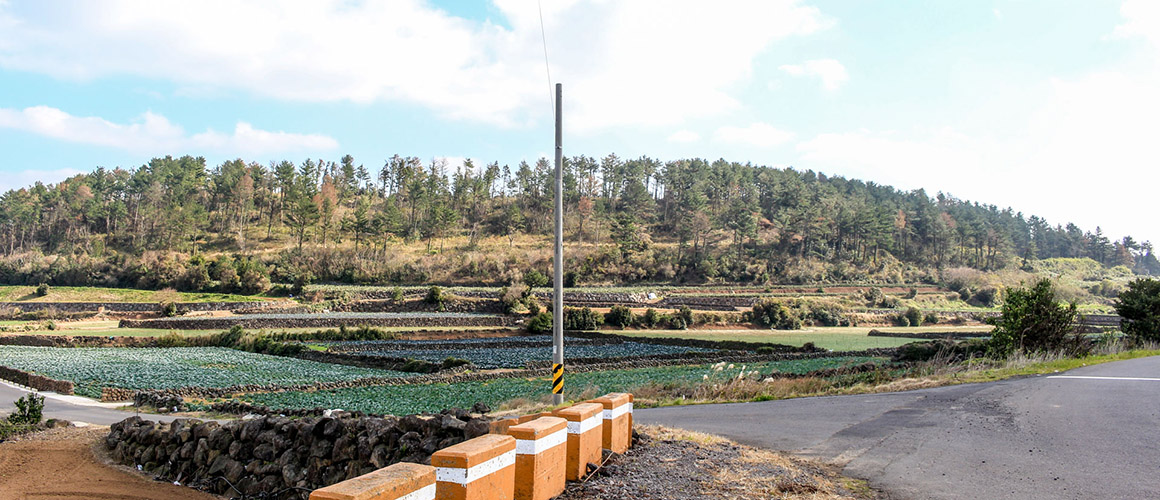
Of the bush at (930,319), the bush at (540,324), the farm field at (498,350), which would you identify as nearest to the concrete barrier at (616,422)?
the farm field at (498,350)

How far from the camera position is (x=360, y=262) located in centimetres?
9200

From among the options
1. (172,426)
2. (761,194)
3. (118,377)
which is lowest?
(118,377)

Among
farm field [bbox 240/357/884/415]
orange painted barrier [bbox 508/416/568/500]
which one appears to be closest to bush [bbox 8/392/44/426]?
farm field [bbox 240/357/884/415]

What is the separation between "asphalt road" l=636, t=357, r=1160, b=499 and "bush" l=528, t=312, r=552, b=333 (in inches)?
1562

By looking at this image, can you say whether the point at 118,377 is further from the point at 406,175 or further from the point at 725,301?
the point at 406,175

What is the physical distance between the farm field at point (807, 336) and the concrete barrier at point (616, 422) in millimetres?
38533

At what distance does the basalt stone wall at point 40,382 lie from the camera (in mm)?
24828

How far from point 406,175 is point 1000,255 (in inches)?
4248

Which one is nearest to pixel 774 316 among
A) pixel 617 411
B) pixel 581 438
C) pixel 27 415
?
pixel 27 415

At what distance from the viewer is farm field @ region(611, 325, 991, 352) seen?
4928cm

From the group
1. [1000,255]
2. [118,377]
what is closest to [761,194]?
[1000,255]

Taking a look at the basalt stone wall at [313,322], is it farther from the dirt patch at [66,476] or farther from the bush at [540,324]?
the dirt patch at [66,476]

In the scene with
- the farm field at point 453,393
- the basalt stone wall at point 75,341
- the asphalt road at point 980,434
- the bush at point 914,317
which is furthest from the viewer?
the bush at point 914,317

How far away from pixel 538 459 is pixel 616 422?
8.66 ft
